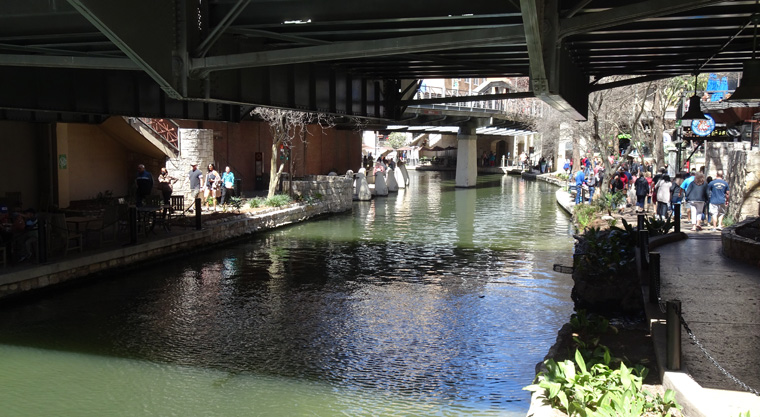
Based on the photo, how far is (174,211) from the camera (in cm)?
2447

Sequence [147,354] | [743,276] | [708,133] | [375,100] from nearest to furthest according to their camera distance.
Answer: [147,354], [743,276], [375,100], [708,133]

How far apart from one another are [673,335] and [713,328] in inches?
87.6

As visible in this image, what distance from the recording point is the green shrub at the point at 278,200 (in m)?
27.8

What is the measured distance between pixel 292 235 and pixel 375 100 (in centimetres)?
731

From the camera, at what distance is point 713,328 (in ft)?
28.8

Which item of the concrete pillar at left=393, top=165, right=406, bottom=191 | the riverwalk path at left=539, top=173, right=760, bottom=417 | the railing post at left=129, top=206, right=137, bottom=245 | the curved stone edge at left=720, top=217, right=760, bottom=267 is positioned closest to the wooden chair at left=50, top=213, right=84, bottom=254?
the railing post at left=129, top=206, right=137, bottom=245

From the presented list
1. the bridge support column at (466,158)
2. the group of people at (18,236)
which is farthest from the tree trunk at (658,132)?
the group of people at (18,236)

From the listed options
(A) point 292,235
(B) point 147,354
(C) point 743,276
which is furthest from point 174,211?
(C) point 743,276

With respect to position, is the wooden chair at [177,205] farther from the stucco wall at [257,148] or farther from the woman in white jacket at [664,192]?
the woman in white jacket at [664,192]

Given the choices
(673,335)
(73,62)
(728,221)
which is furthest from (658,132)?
(673,335)

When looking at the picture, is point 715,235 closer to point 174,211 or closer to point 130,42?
point 130,42

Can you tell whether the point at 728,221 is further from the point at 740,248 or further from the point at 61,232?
the point at 61,232

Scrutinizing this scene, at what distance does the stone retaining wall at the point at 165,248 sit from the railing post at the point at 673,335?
1214 cm

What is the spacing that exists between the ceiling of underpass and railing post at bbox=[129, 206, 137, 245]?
2495 mm
